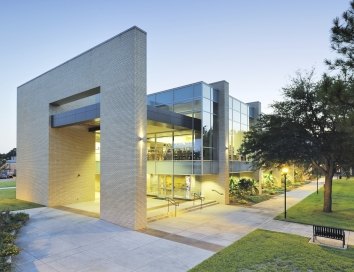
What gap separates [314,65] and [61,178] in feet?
64.3

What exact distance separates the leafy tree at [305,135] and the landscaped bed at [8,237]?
Result: 1500cm

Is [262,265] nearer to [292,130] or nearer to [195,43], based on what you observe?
[292,130]

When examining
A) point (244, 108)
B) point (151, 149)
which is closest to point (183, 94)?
point (151, 149)

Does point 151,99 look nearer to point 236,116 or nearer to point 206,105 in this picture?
point 206,105

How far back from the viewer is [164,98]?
850 inches

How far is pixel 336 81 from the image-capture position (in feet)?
29.9

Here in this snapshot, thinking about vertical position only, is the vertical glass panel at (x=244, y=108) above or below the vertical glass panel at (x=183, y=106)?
above

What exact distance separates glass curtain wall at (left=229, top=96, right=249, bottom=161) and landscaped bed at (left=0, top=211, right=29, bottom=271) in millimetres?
15903

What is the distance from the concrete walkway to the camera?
27.9ft

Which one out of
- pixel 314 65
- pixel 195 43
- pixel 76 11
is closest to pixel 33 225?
pixel 76 11

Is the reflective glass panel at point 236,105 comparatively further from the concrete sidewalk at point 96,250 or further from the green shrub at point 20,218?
the green shrub at point 20,218

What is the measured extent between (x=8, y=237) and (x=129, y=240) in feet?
15.1

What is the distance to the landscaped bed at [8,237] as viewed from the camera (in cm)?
786

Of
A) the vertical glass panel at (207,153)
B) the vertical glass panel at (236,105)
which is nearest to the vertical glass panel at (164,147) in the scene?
the vertical glass panel at (207,153)
